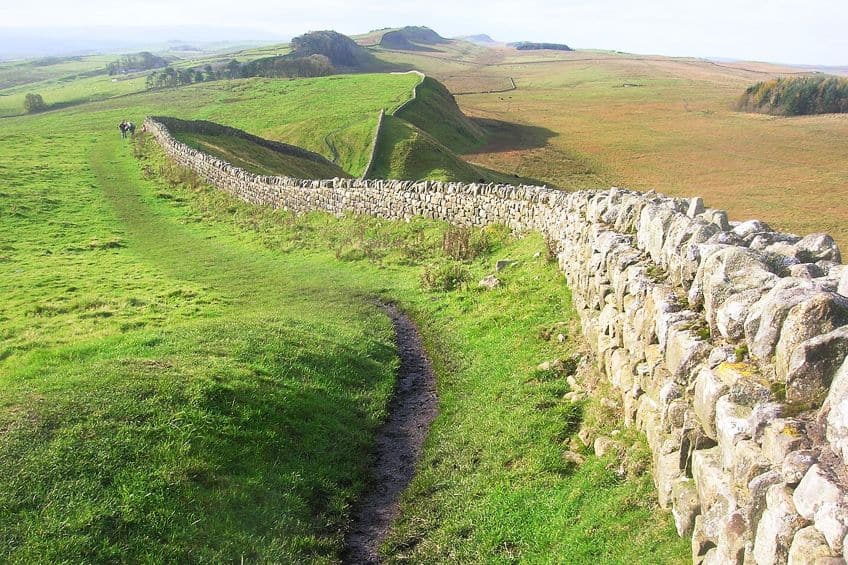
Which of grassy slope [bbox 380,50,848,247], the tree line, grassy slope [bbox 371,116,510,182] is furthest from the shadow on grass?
the tree line

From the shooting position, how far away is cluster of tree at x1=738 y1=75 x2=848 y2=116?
93312 millimetres

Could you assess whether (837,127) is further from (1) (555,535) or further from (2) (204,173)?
(1) (555,535)

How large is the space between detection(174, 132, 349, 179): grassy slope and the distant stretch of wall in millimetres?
33987

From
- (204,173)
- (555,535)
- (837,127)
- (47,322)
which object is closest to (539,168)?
(204,173)

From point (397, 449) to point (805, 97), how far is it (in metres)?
105

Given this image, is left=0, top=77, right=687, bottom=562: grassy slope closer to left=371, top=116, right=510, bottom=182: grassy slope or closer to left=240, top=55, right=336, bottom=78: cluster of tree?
left=371, top=116, right=510, bottom=182: grassy slope

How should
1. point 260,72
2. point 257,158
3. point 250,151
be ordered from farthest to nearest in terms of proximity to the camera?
1. point 260,72
2. point 250,151
3. point 257,158

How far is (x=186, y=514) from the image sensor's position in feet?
28.7

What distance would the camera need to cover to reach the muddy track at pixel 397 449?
952cm

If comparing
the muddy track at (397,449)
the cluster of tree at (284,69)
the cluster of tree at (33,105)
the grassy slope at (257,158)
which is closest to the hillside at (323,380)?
the muddy track at (397,449)

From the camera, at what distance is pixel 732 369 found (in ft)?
21.5

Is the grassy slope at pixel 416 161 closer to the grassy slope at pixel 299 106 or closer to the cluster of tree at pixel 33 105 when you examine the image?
the grassy slope at pixel 299 106

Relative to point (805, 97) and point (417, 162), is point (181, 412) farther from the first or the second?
point (805, 97)

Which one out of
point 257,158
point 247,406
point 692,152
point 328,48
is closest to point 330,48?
point 328,48
